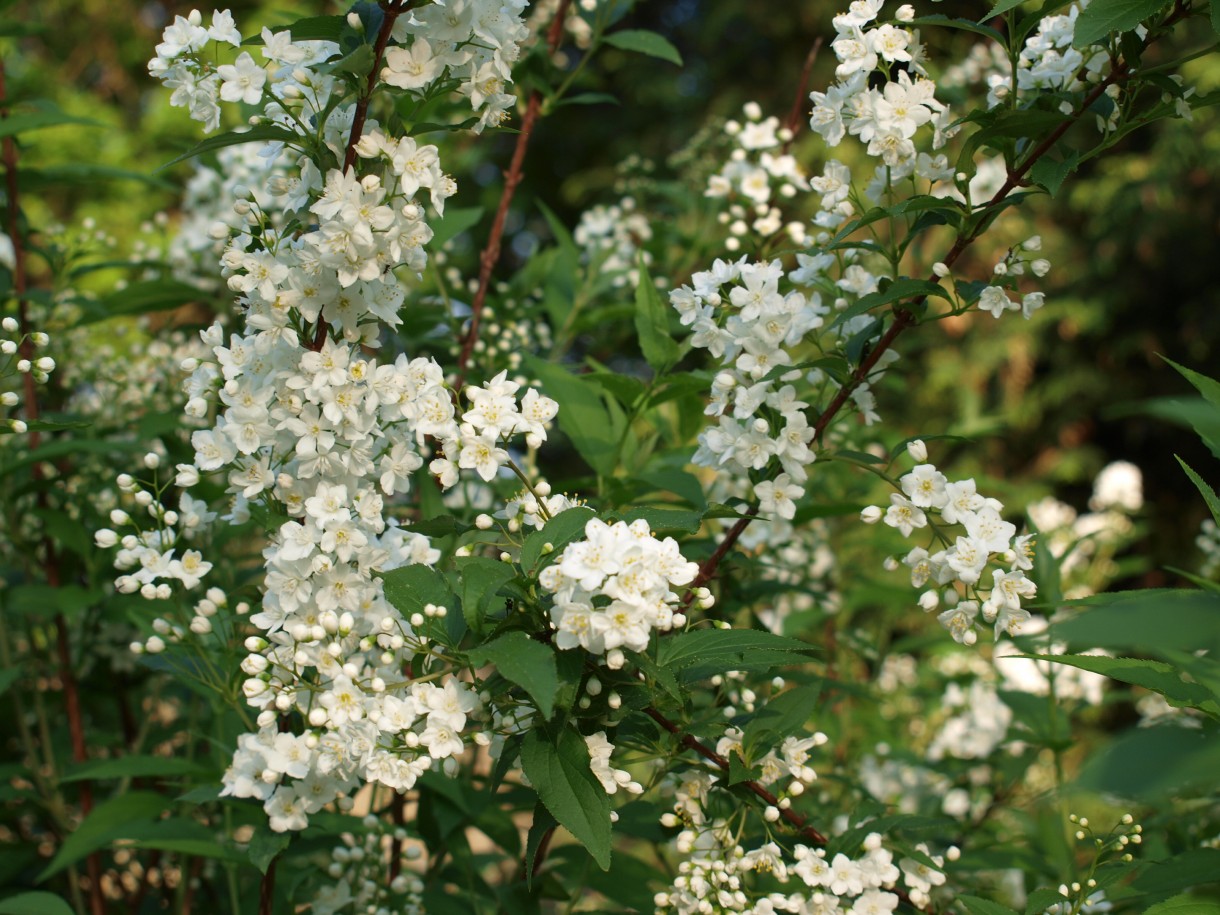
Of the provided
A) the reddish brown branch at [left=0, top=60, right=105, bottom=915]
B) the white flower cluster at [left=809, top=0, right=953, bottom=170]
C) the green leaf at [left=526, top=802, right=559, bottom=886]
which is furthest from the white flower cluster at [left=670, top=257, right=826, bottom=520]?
the reddish brown branch at [left=0, top=60, right=105, bottom=915]

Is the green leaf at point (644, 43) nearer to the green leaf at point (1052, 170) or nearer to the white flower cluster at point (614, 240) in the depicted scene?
the white flower cluster at point (614, 240)

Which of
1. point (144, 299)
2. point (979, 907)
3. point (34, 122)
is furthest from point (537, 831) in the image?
point (34, 122)

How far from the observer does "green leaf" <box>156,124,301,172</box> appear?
1.48m

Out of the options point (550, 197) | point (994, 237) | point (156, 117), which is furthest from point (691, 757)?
point (550, 197)

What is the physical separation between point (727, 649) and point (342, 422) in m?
0.68

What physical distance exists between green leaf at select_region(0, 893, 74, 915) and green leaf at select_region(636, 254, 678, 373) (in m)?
1.41

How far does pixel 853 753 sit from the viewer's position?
3.56 meters

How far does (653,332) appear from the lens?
211 centimetres

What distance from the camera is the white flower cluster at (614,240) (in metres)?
3.13

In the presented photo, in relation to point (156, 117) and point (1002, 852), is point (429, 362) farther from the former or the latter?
point (156, 117)

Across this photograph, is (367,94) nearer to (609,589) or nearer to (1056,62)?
(609,589)

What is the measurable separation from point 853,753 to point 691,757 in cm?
205

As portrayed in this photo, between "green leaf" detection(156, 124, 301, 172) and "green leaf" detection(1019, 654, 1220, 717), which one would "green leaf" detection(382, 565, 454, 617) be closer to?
"green leaf" detection(156, 124, 301, 172)

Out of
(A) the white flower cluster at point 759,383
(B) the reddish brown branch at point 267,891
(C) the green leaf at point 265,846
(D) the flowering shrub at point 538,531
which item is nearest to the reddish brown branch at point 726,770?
(D) the flowering shrub at point 538,531
